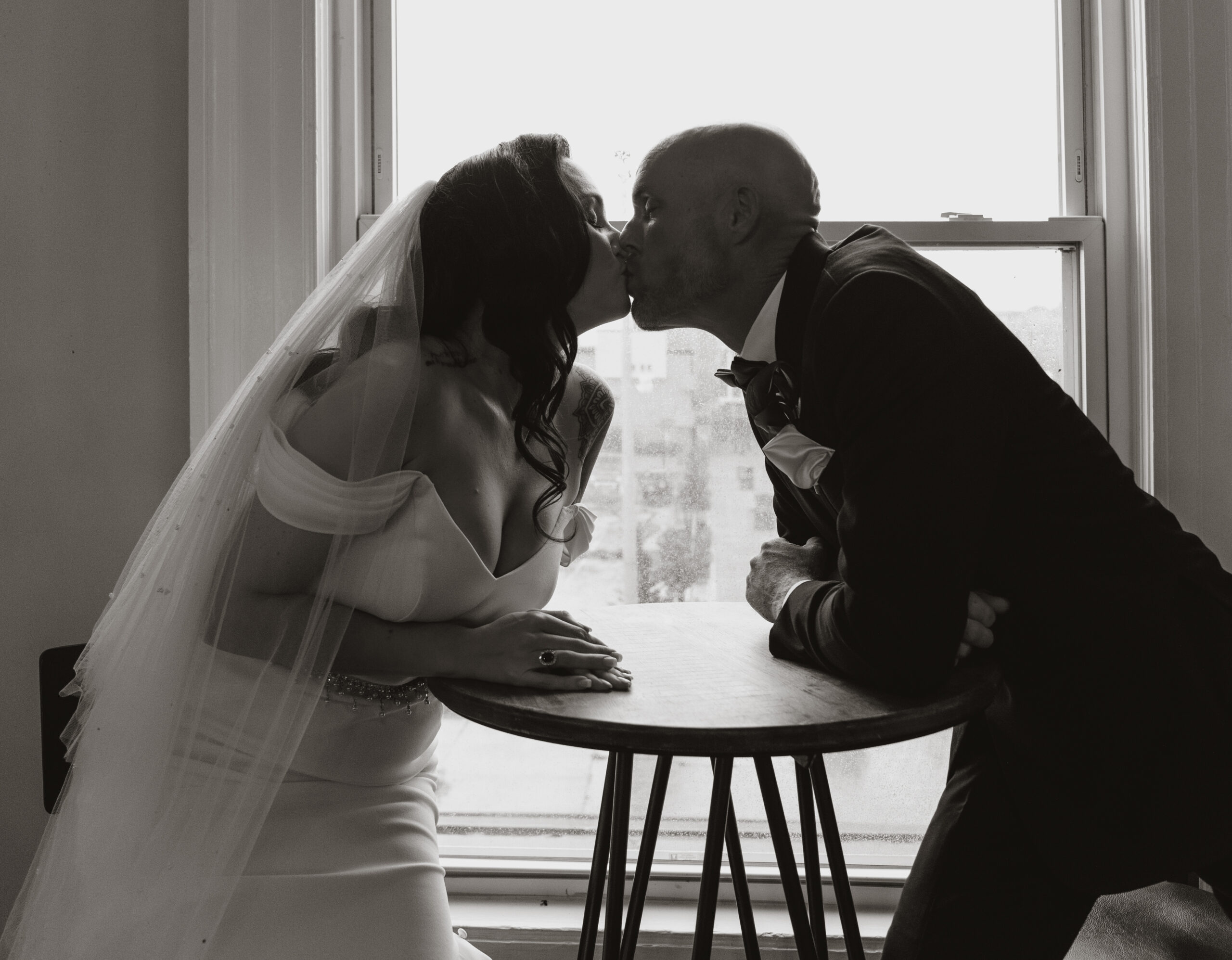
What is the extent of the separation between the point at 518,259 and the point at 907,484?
2.39ft

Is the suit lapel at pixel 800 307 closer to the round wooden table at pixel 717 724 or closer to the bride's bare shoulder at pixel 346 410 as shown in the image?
the round wooden table at pixel 717 724

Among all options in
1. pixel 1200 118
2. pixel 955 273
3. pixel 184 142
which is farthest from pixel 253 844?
pixel 1200 118

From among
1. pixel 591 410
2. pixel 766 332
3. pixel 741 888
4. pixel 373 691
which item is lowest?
pixel 741 888

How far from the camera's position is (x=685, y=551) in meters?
2.09

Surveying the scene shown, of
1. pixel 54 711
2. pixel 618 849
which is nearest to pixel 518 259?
pixel 618 849

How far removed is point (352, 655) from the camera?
132 cm

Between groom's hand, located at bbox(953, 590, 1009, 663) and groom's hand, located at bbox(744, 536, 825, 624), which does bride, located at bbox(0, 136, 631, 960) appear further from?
groom's hand, located at bbox(953, 590, 1009, 663)

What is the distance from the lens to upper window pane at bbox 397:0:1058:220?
2053 millimetres

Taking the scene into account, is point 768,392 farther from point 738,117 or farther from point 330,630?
point 738,117

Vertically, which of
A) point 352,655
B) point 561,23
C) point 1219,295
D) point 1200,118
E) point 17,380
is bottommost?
point 352,655

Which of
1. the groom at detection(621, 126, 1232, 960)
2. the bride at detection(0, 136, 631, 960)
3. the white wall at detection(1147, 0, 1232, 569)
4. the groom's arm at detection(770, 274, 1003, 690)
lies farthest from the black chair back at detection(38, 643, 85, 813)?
the white wall at detection(1147, 0, 1232, 569)

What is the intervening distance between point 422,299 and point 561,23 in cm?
99

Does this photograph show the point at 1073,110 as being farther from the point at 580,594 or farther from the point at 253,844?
the point at 253,844

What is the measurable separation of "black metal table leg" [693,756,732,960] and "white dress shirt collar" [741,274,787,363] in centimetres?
66
